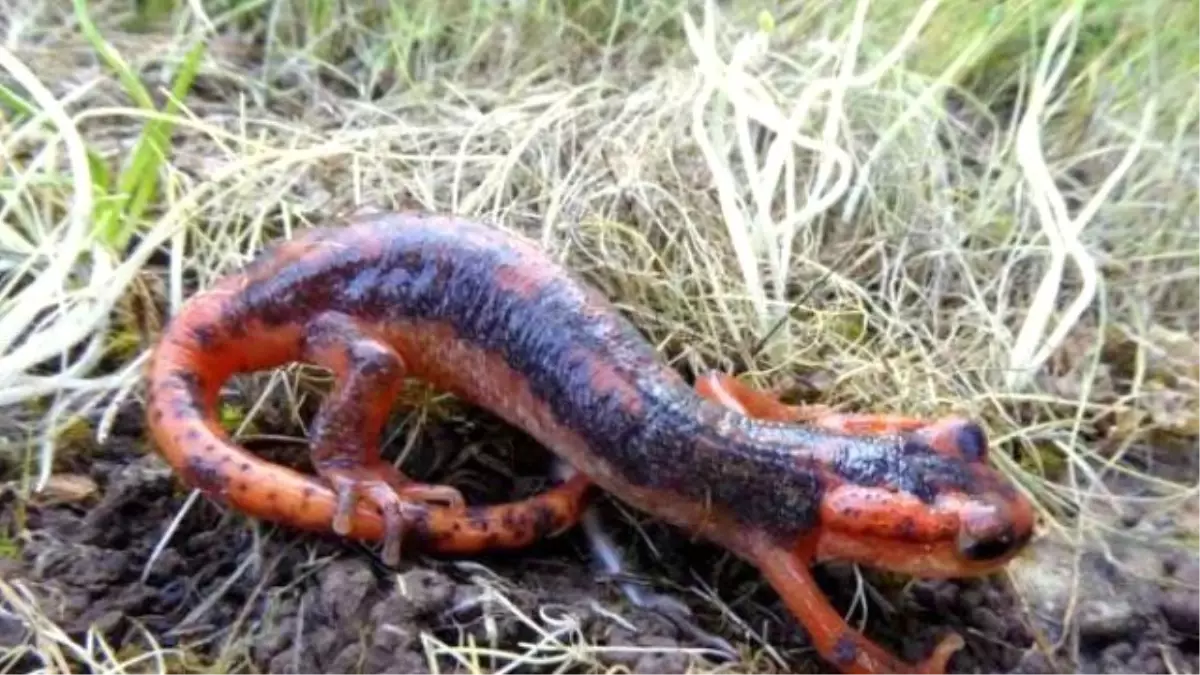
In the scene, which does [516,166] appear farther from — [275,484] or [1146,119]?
[1146,119]

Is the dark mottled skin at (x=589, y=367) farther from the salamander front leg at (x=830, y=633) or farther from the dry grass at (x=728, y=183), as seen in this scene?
the dry grass at (x=728, y=183)

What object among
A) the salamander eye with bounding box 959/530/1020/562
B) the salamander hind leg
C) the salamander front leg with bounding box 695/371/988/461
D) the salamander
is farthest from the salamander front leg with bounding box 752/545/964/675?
the salamander hind leg

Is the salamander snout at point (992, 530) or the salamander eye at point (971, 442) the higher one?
the salamander eye at point (971, 442)

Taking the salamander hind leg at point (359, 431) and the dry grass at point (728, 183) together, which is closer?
the salamander hind leg at point (359, 431)

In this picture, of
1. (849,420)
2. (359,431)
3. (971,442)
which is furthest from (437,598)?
(971,442)

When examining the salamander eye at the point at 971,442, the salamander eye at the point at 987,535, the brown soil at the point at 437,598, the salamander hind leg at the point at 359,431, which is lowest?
the brown soil at the point at 437,598

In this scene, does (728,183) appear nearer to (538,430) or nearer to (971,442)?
(538,430)

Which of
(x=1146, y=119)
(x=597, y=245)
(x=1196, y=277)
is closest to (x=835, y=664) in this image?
(x=597, y=245)

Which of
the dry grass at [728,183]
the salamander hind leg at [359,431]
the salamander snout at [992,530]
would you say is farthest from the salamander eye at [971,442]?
the salamander hind leg at [359,431]

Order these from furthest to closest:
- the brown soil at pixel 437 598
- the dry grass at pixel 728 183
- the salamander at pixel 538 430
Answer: the dry grass at pixel 728 183 → the salamander at pixel 538 430 → the brown soil at pixel 437 598
